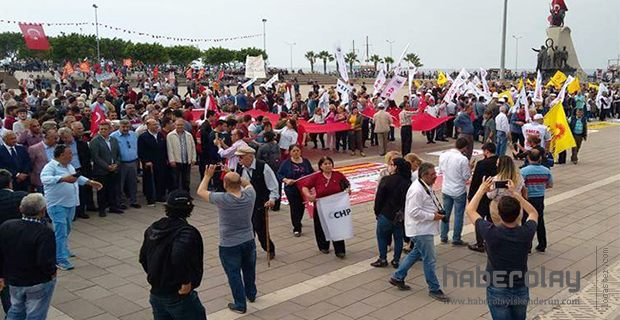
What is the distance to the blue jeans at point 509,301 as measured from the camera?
4.99 meters

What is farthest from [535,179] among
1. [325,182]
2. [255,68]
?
[255,68]

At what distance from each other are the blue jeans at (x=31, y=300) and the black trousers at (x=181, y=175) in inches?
271

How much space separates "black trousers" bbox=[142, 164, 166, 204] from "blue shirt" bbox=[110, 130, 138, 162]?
53cm

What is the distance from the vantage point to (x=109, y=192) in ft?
37.3

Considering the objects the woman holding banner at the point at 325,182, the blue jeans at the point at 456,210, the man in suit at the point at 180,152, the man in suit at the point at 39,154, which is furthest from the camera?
the man in suit at the point at 180,152

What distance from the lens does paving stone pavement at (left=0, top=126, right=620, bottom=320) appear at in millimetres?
6730

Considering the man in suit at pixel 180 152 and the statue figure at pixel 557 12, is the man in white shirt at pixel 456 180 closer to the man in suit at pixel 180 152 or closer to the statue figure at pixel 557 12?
the man in suit at pixel 180 152

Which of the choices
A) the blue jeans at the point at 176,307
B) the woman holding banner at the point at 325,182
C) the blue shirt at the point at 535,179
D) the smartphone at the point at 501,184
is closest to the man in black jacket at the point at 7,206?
the blue jeans at the point at 176,307

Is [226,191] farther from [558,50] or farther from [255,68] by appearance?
[558,50]

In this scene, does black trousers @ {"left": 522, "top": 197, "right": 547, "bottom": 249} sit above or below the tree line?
below

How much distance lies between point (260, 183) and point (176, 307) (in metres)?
3.73

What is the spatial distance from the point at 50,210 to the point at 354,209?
582 centimetres

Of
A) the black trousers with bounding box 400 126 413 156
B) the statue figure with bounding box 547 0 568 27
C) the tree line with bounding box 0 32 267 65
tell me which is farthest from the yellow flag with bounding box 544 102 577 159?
the tree line with bounding box 0 32 267 65

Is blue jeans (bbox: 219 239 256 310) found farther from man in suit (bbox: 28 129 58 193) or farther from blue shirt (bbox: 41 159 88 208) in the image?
man in suit (bbox: 28 129 58 193)
